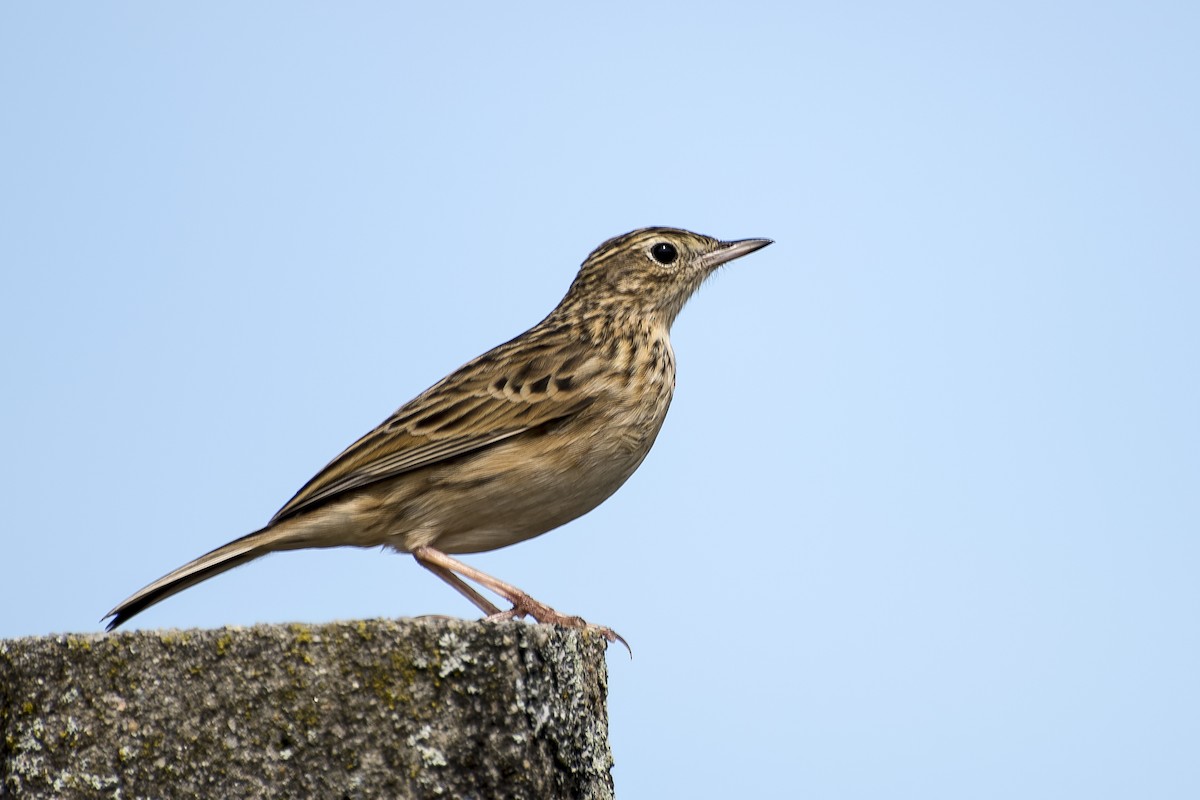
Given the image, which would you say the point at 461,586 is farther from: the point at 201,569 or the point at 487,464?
the point at 201,569

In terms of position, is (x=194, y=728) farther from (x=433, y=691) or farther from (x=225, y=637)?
(x=433, y=691)

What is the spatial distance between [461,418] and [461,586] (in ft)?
3.01

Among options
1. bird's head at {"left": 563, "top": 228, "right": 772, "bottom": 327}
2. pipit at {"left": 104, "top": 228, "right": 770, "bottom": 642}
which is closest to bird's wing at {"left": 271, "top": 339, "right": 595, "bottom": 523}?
pipit at {"left": 104, "top": 228, "right": 770, "bottom": 642}

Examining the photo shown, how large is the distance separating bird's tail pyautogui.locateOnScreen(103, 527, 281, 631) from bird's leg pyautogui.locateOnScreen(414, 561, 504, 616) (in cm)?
83

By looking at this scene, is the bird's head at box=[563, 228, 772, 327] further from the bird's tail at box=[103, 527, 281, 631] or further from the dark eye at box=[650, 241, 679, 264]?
the bird's tail at box=[103, 527, 281, 631]

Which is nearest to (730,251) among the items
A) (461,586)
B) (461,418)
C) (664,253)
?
(664,253)

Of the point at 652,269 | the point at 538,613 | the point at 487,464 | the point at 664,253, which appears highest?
the point at 664,253

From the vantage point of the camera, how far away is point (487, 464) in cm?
711

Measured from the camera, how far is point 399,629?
3641mm

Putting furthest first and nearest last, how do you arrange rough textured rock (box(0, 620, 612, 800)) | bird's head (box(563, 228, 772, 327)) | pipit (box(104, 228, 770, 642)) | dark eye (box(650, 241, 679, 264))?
1. dark eye (box(650, 241, 679, 264))
2. bird's head (box(563, 228, 772, 327))
3. pipit (box(104, 228, 770, 642))
4. rough textured rock (box(0, 620, 612, 800))

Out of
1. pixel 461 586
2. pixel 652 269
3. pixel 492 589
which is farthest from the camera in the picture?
pixel 652 269

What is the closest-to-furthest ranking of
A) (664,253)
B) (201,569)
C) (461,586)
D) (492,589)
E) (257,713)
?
(257,713), (201,569), (492,589), (461,586), (664,253)

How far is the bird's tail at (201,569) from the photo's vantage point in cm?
581

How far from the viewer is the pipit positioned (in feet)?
23.0
